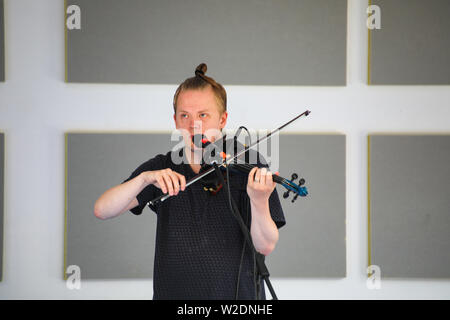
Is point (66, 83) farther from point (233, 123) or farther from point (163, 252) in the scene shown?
point (163, 252)

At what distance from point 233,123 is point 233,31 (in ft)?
1.32

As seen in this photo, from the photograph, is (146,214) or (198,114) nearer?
(198,114)

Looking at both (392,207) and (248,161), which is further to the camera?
(392,207)

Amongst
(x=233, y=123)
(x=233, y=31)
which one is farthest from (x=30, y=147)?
(x=233, y=31)

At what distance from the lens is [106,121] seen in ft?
6.15

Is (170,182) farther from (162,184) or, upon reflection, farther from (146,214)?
(146,214)

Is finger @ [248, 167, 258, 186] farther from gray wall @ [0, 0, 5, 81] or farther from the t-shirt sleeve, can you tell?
gray wall @ [0, 0, 5, 81]

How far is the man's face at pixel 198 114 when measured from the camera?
126 cm

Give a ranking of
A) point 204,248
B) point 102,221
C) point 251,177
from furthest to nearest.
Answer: point 102,221, point 204,248, point 251,177

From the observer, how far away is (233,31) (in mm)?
1885

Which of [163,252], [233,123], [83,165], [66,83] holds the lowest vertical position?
[163,252]

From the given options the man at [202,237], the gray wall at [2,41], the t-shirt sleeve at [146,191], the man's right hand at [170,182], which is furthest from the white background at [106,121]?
the man's right hand at [170,182]

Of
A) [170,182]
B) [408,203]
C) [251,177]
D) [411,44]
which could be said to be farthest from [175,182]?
[411,44]

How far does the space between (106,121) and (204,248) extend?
0.93 meters
